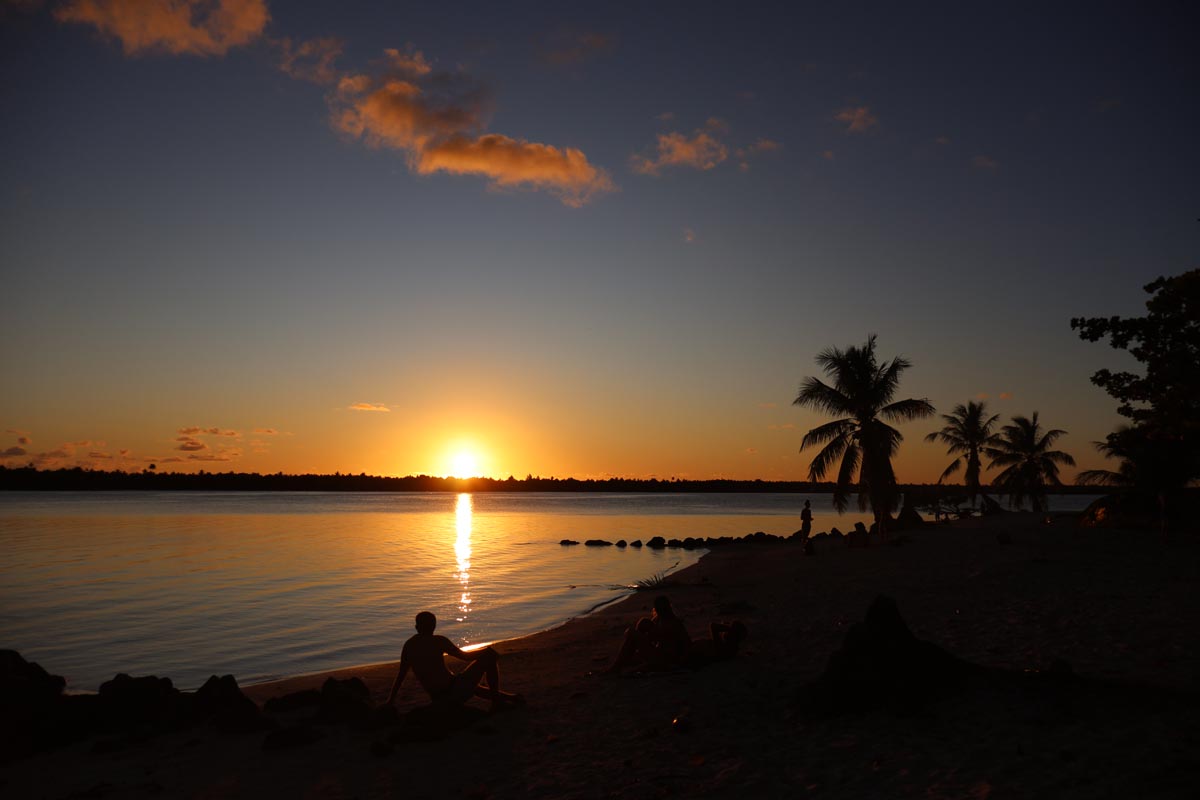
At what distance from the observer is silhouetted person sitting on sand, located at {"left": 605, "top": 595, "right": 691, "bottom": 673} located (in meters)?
11.9

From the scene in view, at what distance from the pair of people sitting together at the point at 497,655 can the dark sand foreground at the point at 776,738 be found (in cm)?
34

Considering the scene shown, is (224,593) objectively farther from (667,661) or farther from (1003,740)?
(1003,740)

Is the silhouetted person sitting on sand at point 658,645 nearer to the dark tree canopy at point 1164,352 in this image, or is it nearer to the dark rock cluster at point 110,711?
the dark rock cluster at point 110,711

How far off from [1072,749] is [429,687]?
7.77 meters

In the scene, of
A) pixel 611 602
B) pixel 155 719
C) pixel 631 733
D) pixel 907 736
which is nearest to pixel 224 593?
pixel 611 602

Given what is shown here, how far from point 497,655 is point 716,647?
3.71 m

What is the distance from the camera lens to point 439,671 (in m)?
10.3

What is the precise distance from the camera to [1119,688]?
27.7 feet

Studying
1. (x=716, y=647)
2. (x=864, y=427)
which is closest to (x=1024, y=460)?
(x=864, y=427)

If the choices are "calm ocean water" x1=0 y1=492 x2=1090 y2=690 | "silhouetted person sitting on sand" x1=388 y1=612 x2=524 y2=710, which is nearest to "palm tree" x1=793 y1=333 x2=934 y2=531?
"calm ocean water" x1=0 y1=492 x2=1090 y2=690

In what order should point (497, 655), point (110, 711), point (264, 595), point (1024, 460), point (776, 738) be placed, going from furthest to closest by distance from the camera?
point (1024, 460) → point (264, 595) → point (497, 655) → point (110, 711) → point (776, 738)

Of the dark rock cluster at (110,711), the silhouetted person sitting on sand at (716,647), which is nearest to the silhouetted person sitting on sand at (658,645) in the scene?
the silhouetted person sitting on sand at (716,647)

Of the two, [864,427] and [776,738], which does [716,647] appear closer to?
[776,738]

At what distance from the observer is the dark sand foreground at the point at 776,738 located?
6.95m
